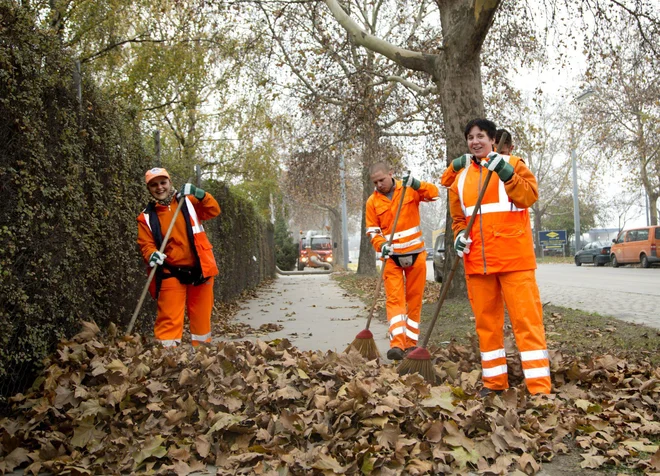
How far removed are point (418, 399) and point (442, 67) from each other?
7.33 metres

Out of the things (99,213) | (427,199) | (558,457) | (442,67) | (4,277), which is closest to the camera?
(558,457)

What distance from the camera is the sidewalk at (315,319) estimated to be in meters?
7.50

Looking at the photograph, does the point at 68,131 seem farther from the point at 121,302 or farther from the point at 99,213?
the point at 121,302

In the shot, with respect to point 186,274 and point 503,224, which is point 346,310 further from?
point 503,224

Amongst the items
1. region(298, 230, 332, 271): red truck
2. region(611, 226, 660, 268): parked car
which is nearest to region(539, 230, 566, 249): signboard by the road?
region(298, 230, 332, 271): red truck

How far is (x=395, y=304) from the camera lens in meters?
6.06

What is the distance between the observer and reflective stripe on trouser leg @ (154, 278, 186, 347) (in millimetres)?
5301

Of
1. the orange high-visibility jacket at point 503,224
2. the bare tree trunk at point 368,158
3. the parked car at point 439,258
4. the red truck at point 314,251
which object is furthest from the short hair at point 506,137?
the red truck at point 314,251

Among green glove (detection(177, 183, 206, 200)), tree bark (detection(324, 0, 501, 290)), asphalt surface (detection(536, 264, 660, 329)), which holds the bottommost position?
asphalt surface (detection(536, 264, 660, 329))

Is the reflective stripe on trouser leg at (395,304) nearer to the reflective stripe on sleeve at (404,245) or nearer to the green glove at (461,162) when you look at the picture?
the reflective stripe on sleeve at (404,245)

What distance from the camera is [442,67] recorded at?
9938 millimetres

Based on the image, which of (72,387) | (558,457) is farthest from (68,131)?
(558,457)

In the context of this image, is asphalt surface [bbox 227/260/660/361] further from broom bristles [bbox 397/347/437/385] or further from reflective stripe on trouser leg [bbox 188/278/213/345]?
reflective stripe on trouser leg [bbox 188/278/213/345]

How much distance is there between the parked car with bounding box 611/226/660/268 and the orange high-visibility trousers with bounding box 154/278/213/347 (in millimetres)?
23501
